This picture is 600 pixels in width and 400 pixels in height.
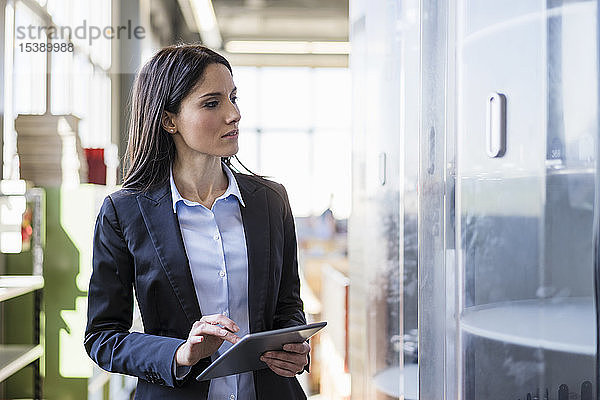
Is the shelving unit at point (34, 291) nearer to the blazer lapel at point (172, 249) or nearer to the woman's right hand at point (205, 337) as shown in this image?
the blazer lapel at point (172, 249)

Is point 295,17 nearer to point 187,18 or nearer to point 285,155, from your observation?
point 285,155

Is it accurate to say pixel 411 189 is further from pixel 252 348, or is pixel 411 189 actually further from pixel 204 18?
pixel 204 18

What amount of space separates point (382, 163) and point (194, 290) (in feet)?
3.83

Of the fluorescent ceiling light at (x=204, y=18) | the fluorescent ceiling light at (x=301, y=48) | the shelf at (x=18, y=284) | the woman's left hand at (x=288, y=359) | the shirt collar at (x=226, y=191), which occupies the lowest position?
the shelf at (x=18, y=284)

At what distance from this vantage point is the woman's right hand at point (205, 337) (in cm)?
125

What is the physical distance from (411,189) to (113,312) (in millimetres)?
1006

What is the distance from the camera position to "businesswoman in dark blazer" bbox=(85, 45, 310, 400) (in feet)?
4.60

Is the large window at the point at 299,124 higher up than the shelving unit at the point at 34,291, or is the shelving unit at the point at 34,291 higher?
the large window at the point at 299,124

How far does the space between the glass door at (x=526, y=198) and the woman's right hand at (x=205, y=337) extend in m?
0.59

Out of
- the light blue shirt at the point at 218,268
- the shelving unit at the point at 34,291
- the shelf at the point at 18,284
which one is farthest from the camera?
the shelving unit at the point at 34,291

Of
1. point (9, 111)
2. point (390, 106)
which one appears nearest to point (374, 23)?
point (390, 106)

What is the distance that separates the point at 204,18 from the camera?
4160mm

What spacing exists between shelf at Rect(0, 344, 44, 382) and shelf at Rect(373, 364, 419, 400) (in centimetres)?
155

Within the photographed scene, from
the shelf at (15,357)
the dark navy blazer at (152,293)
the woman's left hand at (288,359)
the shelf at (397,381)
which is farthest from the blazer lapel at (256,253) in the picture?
the shelf at (15,357)
